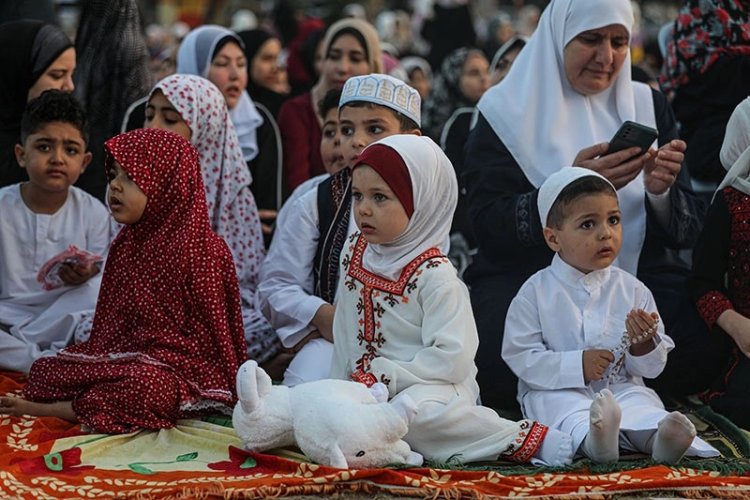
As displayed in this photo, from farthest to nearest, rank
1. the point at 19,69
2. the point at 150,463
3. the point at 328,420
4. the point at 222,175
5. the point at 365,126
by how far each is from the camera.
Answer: the point at 19,69
the point at 222,175
the point at 365,126
the point at 150,463
the point at 328,420

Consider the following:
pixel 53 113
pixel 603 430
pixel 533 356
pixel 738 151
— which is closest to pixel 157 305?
pixel 53 113

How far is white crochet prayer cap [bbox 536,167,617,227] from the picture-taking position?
470cm

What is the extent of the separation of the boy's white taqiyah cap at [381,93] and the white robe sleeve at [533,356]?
987 mm

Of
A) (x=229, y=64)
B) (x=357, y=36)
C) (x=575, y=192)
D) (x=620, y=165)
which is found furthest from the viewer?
(x=357, y=36)

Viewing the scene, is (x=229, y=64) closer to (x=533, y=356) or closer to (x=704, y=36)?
(x=704, y=36)

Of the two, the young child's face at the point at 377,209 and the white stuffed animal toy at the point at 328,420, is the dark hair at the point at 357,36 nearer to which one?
the young child's face at the point at 377,209

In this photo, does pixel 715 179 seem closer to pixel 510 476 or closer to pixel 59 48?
pixel 510 476

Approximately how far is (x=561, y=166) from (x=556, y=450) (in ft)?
5.05

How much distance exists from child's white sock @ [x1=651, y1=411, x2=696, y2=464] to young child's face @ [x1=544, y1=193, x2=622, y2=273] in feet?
2.42

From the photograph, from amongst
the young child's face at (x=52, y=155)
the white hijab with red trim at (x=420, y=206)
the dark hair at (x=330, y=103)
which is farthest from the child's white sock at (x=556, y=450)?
the young child's face at (x=52, y=155)

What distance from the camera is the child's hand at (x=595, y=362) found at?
454 cm

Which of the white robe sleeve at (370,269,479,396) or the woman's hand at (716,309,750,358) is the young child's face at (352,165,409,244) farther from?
the woman's hand at (716,309,750,358)

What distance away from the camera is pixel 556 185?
475 cm

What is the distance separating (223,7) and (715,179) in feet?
67.5
